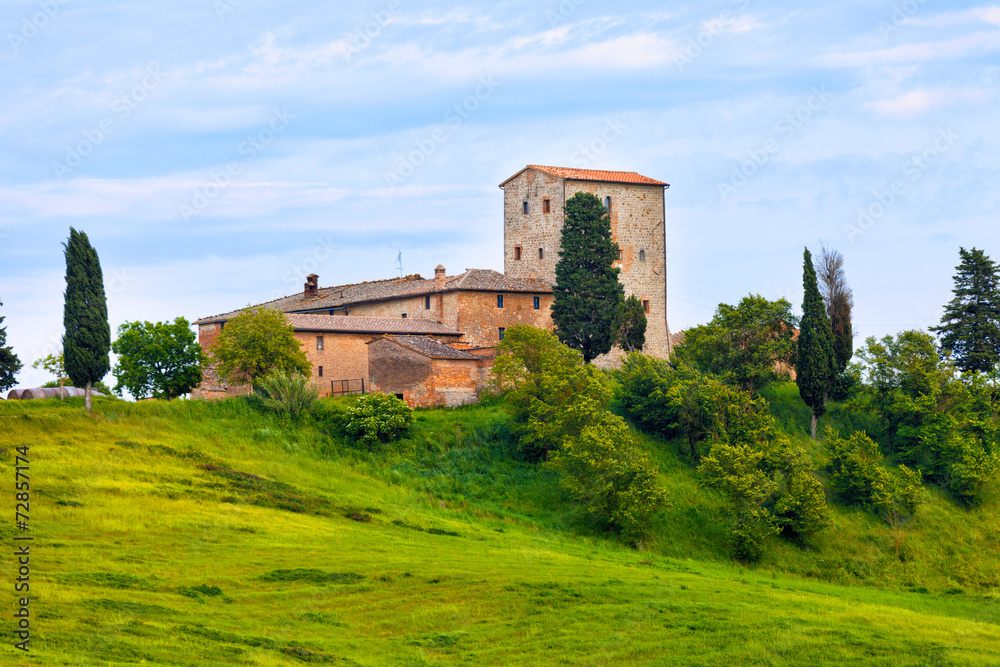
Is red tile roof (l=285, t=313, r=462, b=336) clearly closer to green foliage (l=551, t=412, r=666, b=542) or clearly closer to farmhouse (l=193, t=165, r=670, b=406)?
farmhouse (l=193, t=165, r=670, b=406)

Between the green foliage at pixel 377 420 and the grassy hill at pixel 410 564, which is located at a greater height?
the green foliage at pixel 377 420

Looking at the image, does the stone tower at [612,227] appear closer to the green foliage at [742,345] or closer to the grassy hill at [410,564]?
the green foliage at [742,345]

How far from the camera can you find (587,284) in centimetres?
5947

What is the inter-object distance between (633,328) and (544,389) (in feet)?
53.1

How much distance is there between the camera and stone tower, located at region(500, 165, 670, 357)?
68.5 meters

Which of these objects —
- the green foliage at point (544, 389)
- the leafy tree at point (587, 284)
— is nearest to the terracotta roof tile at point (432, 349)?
the green foliage at point (544, 389)

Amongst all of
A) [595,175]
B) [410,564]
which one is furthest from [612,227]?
[410,564]

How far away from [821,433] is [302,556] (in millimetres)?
33615

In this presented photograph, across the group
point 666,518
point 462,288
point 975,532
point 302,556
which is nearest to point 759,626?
point 302,556

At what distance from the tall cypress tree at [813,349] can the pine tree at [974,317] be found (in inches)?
416

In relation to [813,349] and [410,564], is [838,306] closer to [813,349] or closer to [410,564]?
[813,349]

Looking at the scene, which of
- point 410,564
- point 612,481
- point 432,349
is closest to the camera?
point 410,564

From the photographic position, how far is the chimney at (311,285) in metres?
76.8

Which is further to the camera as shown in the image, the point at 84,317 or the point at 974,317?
the point at 974,317
